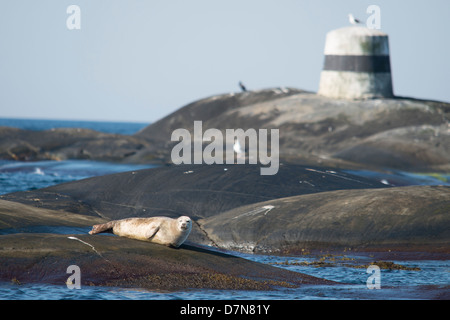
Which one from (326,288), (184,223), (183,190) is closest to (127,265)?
(184,223)

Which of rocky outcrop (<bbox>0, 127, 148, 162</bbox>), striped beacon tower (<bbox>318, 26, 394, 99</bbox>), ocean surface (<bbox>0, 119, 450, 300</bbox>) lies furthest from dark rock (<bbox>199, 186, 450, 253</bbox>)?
rocky outcrop (<bbox>0, 127, 148, 162</bbox>)

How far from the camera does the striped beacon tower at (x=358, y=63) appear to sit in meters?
36.2

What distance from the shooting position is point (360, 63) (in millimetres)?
36469

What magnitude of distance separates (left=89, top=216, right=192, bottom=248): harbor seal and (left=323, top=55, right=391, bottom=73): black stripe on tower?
2720 cm

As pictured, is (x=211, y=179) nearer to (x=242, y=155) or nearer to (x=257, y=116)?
(x=242, y=155)

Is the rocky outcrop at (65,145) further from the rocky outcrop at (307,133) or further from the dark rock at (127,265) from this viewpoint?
the dark rock at (127,265)

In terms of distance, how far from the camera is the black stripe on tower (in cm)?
3644

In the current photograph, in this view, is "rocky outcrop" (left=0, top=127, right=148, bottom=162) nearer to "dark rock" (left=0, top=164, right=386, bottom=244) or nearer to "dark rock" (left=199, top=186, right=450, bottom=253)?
"dark rock" (left=0, top=164, right=386, bottom=244)

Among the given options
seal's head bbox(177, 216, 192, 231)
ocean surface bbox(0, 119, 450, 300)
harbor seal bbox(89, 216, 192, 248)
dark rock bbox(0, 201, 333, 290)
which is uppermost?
seal's head bbox(177, 216, 192, 231)

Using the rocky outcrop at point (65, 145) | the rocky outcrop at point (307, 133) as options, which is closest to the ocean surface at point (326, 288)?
the rocky outcrop at point (307, 133)

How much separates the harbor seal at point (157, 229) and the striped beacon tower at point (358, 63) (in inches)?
1061

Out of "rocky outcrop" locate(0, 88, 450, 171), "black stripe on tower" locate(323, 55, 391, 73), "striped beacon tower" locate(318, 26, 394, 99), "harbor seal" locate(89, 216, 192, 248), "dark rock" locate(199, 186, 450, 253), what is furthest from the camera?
"black stripe on tower" locate(323, 55, 391, 73)

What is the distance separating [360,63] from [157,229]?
2753 centimetres
